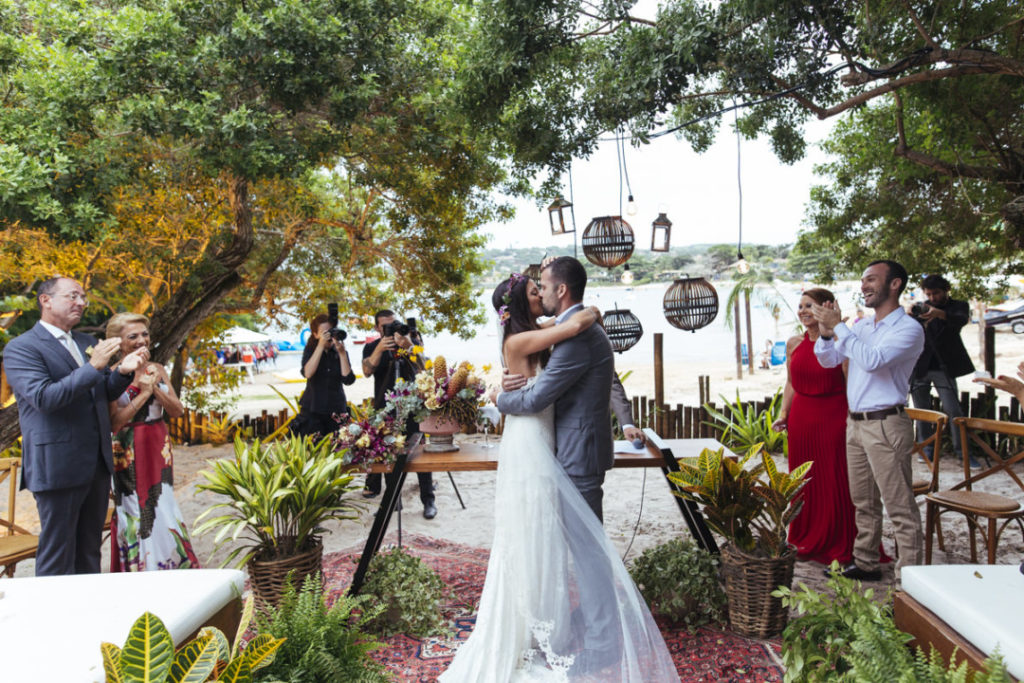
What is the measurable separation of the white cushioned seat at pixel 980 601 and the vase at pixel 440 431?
2510mm

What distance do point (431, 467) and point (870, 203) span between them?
687 centimetres

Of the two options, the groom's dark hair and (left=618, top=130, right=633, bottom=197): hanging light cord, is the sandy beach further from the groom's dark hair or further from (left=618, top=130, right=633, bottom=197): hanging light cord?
(left=618, top=130, right=633, bottom=197): hanging light cord

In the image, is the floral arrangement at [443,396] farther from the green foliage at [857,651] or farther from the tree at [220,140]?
the tree at [220,140]

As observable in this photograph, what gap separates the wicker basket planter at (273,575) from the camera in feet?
12.3

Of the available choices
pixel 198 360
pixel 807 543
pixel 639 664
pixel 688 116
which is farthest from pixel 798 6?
pixel 198 360

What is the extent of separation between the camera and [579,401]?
325cm

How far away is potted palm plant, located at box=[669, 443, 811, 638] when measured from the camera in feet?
11.8

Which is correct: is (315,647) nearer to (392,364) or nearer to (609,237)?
(392,364)

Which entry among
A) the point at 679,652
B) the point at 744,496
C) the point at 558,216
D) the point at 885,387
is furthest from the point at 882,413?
the point at 558,216

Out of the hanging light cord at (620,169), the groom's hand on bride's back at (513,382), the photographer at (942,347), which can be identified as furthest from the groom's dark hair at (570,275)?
the photographer at (942,347)

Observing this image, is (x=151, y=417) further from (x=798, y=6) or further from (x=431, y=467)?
(x=798, y=6)

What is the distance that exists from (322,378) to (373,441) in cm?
213

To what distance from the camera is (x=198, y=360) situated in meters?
10.5

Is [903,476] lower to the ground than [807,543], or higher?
higher
